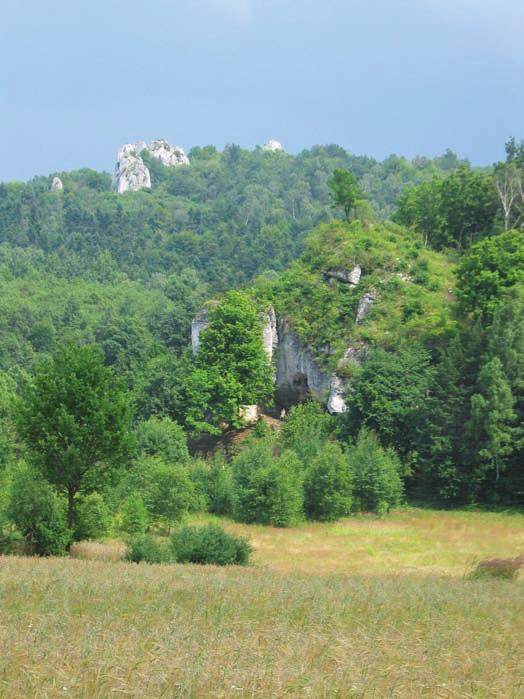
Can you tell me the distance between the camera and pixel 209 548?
72.9 ft

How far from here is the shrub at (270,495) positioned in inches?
1519

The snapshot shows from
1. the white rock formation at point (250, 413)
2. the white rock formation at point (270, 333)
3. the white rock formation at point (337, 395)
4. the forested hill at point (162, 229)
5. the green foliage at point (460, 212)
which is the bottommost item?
the white rock formation at point (250, 413)

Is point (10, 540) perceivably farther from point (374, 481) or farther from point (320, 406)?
point (320, 406)

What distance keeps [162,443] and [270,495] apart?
12.7 meters

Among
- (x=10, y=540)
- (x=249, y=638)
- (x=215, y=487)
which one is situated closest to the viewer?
(x=249, y=638)

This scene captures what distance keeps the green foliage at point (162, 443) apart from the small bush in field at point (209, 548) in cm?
2545

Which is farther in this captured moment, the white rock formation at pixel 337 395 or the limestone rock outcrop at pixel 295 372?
the limestone rock outcrop at pixel 295 372

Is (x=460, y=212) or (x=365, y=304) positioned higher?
(x=460, y=212)

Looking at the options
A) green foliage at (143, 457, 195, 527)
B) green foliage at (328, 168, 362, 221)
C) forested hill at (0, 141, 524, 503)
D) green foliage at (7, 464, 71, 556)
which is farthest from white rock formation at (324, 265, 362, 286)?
green foliage at (7, 464, 71, 556)

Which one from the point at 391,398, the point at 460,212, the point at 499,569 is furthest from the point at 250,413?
the point at 499,569

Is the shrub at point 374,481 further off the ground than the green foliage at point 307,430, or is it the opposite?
the green foliage at point 307,430

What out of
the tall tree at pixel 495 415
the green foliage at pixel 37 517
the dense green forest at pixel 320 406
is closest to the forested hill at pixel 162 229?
the dense green forest at pixel 320 406

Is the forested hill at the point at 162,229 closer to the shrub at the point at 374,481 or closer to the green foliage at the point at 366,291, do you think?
the green foliage at the point at 366,291

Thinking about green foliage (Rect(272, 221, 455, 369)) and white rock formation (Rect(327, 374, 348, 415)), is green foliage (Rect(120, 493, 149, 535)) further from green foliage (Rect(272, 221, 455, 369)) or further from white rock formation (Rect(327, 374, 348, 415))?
green foliage (Rect(272, 221, 455, 369))
